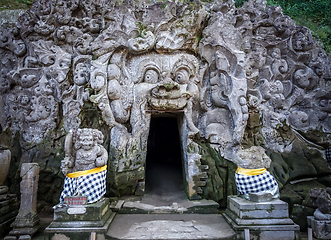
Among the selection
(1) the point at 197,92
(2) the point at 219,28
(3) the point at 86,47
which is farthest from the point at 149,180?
(2) the point at 219,28

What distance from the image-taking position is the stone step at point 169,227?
3748mm

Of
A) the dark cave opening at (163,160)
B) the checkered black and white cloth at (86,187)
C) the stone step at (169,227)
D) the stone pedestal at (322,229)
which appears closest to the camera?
the stone step at (169,227)

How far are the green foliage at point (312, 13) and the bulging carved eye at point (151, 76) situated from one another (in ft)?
23.9

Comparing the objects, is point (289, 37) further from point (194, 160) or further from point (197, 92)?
point (194, 160)

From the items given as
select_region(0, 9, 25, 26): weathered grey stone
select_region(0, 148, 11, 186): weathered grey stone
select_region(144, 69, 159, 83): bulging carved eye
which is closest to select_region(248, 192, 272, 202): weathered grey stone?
select_region(144, 69, 159, 83): bulging carved eye

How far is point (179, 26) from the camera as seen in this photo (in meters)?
6.03

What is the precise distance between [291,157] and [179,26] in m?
4.60

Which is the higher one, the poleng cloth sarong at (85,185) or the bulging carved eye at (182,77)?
the bulging carved eye at (182,77)

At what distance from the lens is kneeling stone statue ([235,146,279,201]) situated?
3963 mm

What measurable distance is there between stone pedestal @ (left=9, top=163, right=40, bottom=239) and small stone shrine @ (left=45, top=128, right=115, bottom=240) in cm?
100

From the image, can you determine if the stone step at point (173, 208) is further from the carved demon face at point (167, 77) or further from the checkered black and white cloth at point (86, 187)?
the carved demon face at point (167, 77)

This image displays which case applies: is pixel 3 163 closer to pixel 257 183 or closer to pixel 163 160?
pixel 257 183

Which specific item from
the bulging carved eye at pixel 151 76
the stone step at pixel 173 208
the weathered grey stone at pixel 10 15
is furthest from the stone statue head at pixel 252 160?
the weathered grey stone at pixel 10 15

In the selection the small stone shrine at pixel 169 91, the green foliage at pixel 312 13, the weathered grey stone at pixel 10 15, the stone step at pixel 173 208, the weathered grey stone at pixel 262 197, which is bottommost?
the stone step at pixel 173 208
